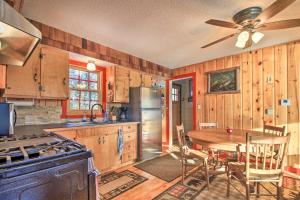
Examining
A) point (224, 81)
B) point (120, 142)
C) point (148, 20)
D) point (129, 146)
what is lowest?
point (129, 146)

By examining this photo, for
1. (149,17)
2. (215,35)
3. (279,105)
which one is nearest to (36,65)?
(149,17)


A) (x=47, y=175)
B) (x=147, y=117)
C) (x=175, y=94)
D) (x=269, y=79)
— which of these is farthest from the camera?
(x=175, y=94)

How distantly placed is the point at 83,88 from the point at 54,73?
92 cm

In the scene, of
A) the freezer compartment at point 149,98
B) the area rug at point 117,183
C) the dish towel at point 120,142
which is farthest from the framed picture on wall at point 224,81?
the area rug at point 117,183

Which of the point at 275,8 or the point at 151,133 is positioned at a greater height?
the point at 275,8

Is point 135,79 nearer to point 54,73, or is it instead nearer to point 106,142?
point 106,142

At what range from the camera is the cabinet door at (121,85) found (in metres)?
3.50

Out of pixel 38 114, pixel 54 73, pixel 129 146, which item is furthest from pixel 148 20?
pixel 129 146

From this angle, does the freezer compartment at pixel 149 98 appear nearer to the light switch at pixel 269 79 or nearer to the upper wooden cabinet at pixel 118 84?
the upper wooden cabinet at pixel 118 84

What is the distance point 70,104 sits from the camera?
312cm

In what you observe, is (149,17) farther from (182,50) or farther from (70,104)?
(70,104)

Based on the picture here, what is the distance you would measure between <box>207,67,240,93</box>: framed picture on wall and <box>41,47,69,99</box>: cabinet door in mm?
A: 3208

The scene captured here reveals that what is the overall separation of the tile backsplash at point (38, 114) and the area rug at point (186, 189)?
207 cm

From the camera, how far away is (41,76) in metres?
2.34
